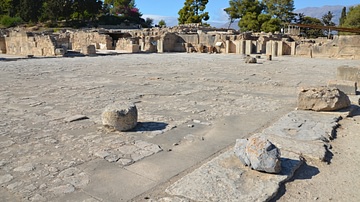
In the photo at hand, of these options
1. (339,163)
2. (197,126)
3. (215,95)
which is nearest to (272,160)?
(339,163)

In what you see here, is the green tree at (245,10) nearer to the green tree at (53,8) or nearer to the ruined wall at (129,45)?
the ruined wall at (129,45)

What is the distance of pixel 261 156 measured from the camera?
4.13 m

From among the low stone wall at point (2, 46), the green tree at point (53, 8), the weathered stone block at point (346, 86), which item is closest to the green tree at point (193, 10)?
the green tree at point (53, 8)

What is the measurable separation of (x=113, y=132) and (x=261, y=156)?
2959 millimetres

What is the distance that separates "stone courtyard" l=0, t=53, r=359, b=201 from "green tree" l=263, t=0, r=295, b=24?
167ft

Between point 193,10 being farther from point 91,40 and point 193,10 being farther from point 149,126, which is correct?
point 149,126

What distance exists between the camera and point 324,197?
3738 millimetres

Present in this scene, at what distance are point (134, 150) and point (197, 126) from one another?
176 centimetres

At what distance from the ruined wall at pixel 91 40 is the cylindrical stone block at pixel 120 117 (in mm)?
27540

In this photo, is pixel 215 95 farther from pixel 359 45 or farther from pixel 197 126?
pixel 359 45

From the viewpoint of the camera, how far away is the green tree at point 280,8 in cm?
5894

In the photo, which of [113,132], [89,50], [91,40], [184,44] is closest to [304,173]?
[113,132]

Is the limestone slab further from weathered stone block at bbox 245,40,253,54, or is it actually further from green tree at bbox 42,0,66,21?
green tree at bbox 42,0,66,21

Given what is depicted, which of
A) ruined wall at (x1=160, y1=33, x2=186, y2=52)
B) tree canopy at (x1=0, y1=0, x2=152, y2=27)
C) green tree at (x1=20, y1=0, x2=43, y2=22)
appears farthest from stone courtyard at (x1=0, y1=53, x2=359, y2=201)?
green tree at (x1=20, y1=0, x2=43, y2=22)
